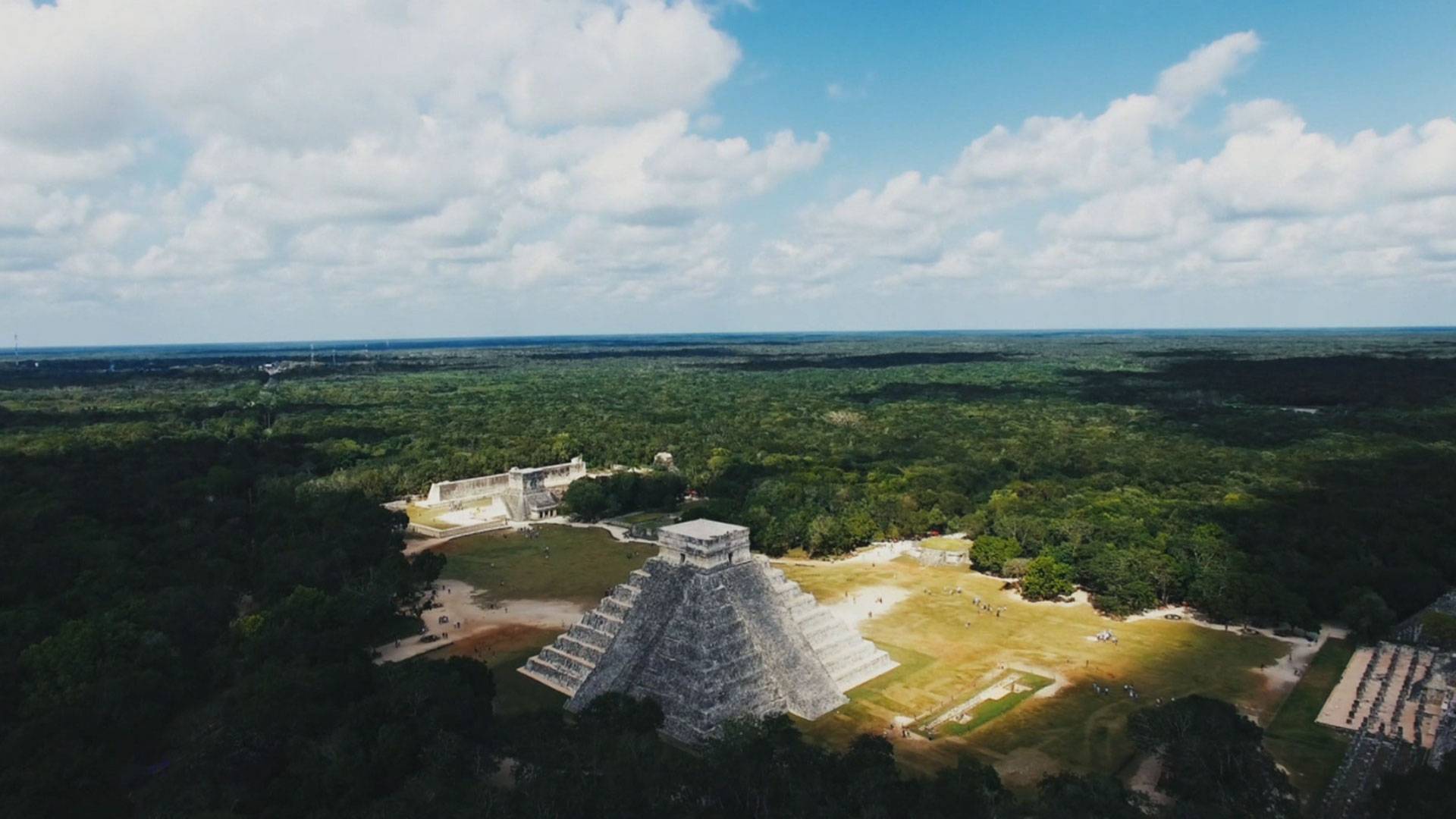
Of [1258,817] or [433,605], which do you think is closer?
[1258,817]

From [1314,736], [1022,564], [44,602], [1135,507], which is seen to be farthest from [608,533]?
[1314,736]

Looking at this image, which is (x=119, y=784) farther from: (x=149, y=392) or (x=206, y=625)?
A: (x=149, y=392)

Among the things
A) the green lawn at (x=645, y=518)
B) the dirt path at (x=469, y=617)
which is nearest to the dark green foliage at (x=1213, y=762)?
the dirt path at (x=469, y=617)

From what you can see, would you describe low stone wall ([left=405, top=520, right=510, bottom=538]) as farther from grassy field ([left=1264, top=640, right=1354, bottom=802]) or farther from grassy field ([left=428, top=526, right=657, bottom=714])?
grassy field ([left=1264, top=640, right=1354, bottom=802])

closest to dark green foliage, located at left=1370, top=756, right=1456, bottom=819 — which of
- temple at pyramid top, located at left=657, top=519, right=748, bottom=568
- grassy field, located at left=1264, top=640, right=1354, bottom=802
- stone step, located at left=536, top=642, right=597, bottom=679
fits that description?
grassy field, located at left=1264, top=640, right=1354, bottom=802

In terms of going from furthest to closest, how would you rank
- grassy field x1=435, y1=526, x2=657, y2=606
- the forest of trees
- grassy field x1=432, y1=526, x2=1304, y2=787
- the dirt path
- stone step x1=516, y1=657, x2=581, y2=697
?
grassy field x1=435, y1=526, x2=657, y2=606, the dirt path, stone step x1=516, y1=657, x2=581, y2=697, grassy field x1=432, y1=526, x2=1304, y2=787, the forest of trees

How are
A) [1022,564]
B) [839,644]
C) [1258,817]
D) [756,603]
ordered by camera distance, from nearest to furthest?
[1258,817] < [756,603] < [839,644] < [1022,564]
